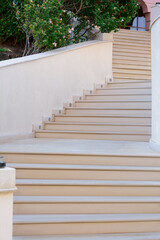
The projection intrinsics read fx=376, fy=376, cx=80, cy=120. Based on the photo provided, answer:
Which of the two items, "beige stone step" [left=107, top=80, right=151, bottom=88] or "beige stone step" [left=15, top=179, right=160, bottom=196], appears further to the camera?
"beige stone step" [left=107, top=80, right=151, bottom=88]

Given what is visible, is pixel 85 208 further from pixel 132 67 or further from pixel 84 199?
pixel 132 67

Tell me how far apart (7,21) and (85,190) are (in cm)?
564

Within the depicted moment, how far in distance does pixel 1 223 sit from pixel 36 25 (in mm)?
5461

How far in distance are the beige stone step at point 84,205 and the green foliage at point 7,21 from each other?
18.3 ft

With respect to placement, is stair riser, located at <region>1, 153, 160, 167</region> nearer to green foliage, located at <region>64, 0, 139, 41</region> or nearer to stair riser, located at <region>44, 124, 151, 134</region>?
Result: stair riser, located at <region>44, 124, 151, 134</region>

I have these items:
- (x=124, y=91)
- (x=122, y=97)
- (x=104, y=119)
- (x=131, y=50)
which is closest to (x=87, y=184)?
(x=104, y=119)

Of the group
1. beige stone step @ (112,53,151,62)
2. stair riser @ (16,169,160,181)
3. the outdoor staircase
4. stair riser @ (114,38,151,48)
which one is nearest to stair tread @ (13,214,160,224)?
the outdoor staircase

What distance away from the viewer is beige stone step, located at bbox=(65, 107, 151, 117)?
684 cm

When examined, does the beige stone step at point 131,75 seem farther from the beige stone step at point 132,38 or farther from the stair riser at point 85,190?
the stair riser at point 85,190

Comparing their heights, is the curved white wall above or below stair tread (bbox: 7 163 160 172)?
above

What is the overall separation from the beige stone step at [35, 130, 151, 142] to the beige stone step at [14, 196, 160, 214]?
217cm

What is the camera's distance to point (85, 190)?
425 centimetres

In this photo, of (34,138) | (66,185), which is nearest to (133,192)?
(66,185)

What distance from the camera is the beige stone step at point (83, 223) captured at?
3.73 metres
